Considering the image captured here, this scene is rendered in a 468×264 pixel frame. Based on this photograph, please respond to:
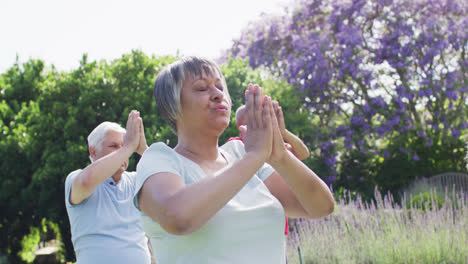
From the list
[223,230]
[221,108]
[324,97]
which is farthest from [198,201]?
[324,97]

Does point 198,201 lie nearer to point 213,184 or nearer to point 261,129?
point 213,184

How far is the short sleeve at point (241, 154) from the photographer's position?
1676 millimetres

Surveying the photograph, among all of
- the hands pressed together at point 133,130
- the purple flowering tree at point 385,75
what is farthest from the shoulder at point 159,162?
the purple flowering tree at point 385,75

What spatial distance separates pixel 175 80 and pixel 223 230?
555 millimetres

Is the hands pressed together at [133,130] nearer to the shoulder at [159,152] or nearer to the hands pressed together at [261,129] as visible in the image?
the shoulder at [159,152]

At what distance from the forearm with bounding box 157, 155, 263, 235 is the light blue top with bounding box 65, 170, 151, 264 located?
1474mm

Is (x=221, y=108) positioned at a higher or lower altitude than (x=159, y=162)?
higher

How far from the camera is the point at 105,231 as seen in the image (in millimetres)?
2512

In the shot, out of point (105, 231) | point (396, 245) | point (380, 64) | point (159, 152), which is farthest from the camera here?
point (380, 64)

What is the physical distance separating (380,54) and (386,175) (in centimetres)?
329

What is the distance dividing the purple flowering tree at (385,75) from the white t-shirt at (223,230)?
9.58 metres

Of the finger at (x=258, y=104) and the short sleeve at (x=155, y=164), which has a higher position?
the finger at (x=258, y=104)

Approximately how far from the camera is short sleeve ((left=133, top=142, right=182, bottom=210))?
1.30 metres

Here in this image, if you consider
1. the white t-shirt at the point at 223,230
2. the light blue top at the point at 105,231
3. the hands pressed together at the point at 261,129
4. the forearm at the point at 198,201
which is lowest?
the light blue top at the point at 105,231
